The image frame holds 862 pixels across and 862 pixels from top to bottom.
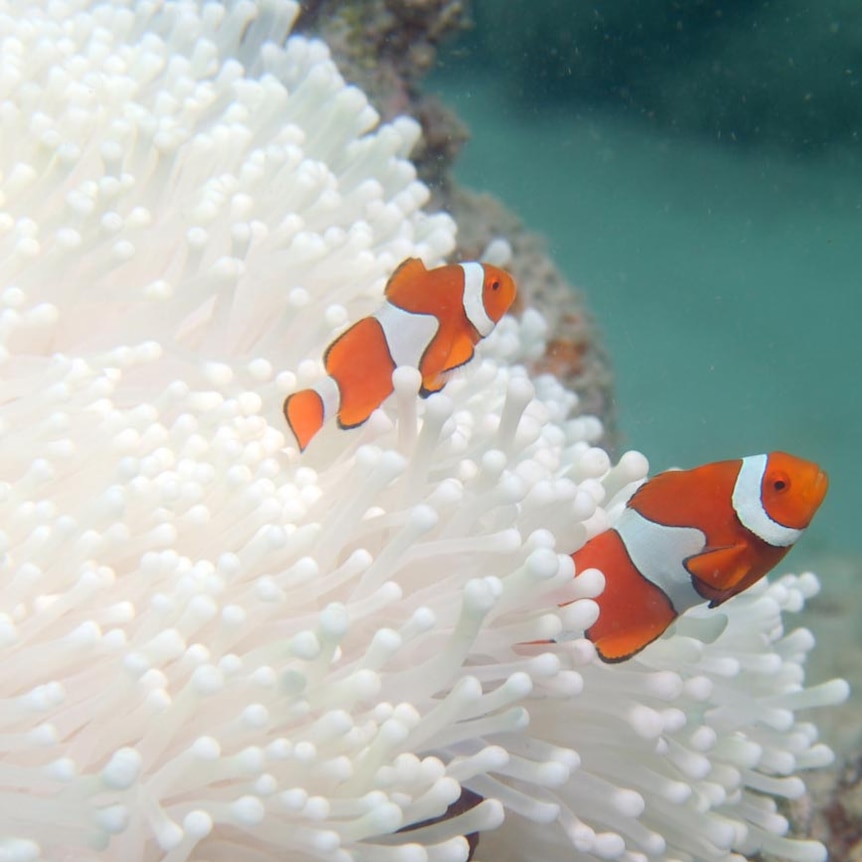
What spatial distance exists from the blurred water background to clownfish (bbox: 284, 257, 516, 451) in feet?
23.1

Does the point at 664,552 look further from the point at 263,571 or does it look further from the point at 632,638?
the point at 263,571

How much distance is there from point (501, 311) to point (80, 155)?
0.65 metres

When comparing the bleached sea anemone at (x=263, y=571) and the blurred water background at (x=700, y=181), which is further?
the blurred water background at (x=700, y=181)

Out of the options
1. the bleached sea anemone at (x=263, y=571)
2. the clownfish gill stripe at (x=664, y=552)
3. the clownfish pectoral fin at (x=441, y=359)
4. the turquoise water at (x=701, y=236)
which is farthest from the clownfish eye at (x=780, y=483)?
the turquoise water at (x=701, y=236)

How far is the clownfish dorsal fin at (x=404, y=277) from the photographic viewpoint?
4.40 ft

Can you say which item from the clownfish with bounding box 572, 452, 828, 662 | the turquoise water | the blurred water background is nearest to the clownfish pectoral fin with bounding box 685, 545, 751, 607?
the clownfish with bounding box 572, 452, 828, 662

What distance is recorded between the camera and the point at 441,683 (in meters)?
1.04

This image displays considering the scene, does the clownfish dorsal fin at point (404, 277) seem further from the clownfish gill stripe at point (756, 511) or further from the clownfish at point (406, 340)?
the clownfish gill stripe at point (756, 511)

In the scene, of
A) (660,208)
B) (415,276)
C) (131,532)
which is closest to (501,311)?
(415,276)

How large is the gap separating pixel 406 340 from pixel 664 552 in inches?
17.6

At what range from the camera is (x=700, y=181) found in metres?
10.1

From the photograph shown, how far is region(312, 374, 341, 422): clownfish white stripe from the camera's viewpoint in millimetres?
1211

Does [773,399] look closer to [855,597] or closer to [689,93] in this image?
[689,93]

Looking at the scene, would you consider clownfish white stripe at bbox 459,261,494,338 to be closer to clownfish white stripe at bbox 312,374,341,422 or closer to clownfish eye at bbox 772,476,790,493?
clownfish white stripe at bbox 312,374,341,422
